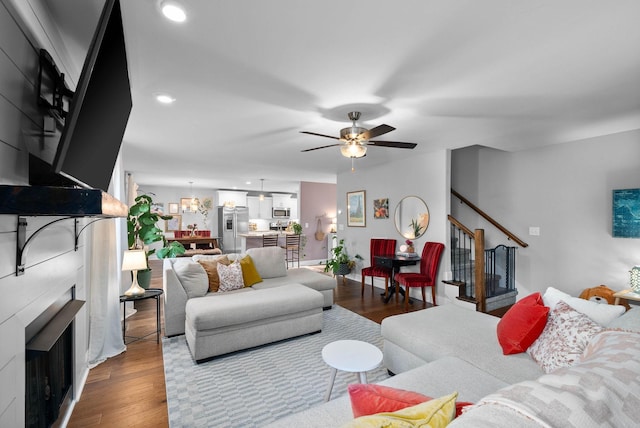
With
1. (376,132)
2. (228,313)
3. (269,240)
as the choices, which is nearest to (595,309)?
(376,132)

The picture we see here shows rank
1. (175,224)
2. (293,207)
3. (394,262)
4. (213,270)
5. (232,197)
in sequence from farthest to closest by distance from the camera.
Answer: (293,207) → (232,197) → (175,224) → (394,262) → (213,270)

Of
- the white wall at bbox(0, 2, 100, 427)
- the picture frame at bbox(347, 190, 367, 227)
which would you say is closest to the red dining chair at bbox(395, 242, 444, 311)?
the picture frame at bbox(347, 190, 367, 227)

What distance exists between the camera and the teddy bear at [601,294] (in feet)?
11.6

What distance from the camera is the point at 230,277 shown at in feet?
12.3

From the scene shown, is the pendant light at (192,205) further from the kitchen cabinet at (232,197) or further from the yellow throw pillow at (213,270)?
the yellow throw pillow at (213,270)

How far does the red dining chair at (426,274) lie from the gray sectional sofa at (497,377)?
5.29 ft

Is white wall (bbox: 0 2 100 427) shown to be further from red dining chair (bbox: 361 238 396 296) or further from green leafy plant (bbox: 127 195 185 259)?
red dining chair (bbox: 361 238 396 296)

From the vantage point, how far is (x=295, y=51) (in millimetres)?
1864

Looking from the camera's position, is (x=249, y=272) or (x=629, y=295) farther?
(x=249, y=272)

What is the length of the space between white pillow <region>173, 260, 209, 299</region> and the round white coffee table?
197 cm

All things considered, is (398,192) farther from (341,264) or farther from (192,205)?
(192,205)

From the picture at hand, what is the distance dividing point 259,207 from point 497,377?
9.73 meters

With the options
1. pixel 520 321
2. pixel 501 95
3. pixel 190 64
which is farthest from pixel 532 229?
pixel 190 64

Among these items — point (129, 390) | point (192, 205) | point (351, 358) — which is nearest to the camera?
point (351, 358)
